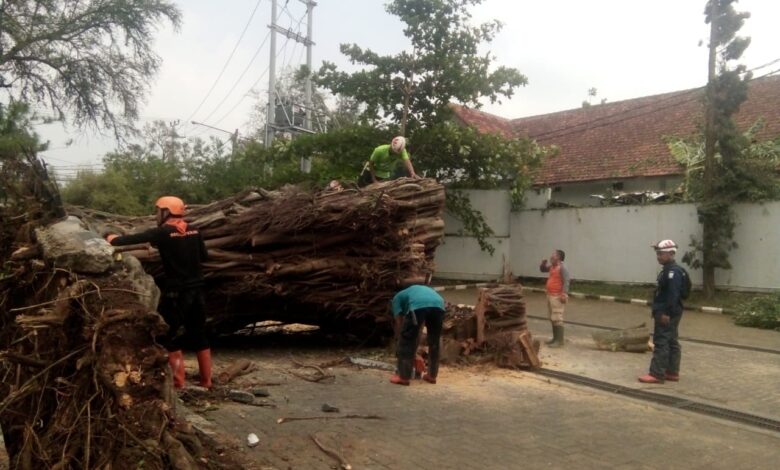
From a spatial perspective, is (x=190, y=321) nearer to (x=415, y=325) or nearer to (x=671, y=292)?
(x=415, y=325)

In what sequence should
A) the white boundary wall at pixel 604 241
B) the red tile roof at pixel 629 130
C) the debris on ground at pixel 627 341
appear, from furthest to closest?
the red tile roof at pixel 629 130
the white boundary wall at pixel 604 241
the debris on ground at pixel 627 341

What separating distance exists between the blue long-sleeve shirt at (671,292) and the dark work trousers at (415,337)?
8.71 ft

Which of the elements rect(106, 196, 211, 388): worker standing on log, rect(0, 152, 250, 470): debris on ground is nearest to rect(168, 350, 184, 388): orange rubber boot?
rect(106, 196, 211, 388): worker standing on log

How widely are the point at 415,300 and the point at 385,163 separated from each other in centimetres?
262

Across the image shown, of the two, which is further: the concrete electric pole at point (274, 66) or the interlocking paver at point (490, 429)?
the concrete electric pole at point (274, 66)

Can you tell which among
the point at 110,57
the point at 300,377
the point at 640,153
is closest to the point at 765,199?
the point at 640,153

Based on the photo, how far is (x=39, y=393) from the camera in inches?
156

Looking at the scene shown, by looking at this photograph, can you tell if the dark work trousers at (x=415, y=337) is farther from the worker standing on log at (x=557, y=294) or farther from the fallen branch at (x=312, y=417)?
the worker standing on log at (x=557, y=294)

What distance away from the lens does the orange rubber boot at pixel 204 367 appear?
6.21m

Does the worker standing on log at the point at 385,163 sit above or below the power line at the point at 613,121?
below

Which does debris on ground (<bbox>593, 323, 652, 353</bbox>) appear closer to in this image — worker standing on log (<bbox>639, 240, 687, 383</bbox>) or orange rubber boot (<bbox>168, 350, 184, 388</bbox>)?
worker standing on log (<bbox>639, 240, 687, 383</bbox>)

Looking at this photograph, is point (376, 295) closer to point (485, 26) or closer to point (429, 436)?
point (429, 436)

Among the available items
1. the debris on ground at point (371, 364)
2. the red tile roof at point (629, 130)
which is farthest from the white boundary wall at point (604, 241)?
the debris on ground at point (371, 364)

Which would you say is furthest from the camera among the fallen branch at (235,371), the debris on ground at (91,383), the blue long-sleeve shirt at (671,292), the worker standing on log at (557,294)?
the worker standing on log at (557,294)
